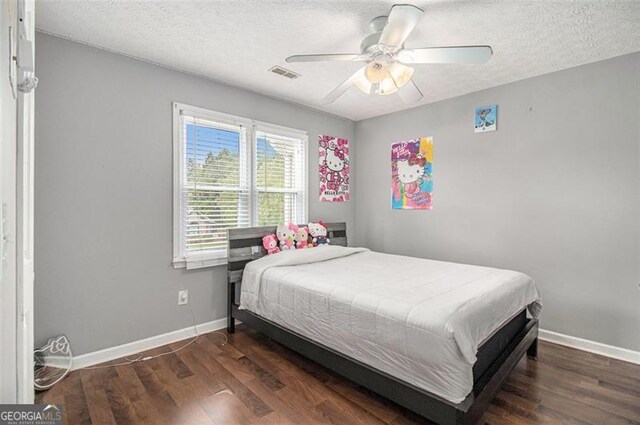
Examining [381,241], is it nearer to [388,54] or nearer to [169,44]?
[388,54]

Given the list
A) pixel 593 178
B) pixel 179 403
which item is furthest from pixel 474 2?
pixel 179 403

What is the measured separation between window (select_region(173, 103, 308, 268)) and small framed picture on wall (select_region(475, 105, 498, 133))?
2.02 meters

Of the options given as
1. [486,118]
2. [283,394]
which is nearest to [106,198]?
[283,394]

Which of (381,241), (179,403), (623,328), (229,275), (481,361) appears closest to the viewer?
(481,361)

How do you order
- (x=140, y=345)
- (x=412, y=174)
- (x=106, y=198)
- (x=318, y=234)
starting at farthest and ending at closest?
(x=412, y=174)
(x=318, y=234)
(x=140, y=345)
(x=106, y=198)

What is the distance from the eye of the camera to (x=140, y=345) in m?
2.66

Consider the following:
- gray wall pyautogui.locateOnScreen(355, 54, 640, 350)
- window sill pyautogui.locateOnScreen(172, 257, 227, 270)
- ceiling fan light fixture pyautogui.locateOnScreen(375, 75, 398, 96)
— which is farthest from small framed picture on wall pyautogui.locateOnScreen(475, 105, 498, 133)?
window sill pyautogui.locateOnScreen(172, 257, 227, 270)

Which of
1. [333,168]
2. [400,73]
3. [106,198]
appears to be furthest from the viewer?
[333,168]

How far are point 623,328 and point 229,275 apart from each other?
134 inches

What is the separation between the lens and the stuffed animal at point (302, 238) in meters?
3.48

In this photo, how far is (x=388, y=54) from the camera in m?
2.03

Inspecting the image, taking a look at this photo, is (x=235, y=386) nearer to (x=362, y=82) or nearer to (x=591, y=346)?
(x=362, y=82)

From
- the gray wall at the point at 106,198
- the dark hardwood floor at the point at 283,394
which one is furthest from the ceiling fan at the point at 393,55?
the dark hardwood floor at the point at 283,394

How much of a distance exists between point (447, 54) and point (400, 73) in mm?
327
